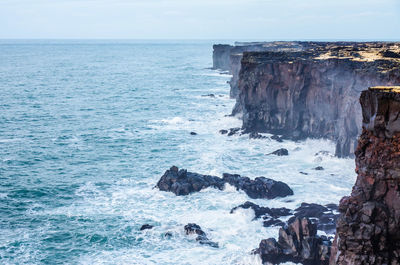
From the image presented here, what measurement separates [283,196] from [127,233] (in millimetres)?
18224

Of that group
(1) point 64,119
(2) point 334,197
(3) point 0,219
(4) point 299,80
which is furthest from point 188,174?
→ (1) point 64,119

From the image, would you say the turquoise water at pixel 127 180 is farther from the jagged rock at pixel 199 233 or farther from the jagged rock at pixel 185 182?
the jagged rock at pixel 185 182

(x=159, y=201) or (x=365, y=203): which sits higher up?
(x=365, y=203)

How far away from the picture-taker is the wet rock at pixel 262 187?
162 ft

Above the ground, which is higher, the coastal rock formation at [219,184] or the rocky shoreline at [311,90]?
the rocky shoreline at [311,90]

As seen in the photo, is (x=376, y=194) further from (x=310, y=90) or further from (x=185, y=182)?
(x=310, y=90)

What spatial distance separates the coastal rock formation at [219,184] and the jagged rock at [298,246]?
13541 millimetres

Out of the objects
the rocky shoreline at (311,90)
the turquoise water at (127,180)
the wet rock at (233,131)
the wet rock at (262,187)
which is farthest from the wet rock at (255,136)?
the wet rock at (262,187)

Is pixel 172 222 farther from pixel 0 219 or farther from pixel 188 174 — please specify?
pixel 0 219

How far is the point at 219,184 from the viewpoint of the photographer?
5219cm

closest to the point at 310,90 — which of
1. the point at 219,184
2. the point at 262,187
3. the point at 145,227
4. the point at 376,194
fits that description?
the point at 262,187

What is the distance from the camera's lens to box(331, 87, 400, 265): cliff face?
22562 millimetres

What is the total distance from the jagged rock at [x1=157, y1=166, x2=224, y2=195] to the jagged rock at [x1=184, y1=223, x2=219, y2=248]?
33.0 feet

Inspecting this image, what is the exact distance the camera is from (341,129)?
2470 inches
